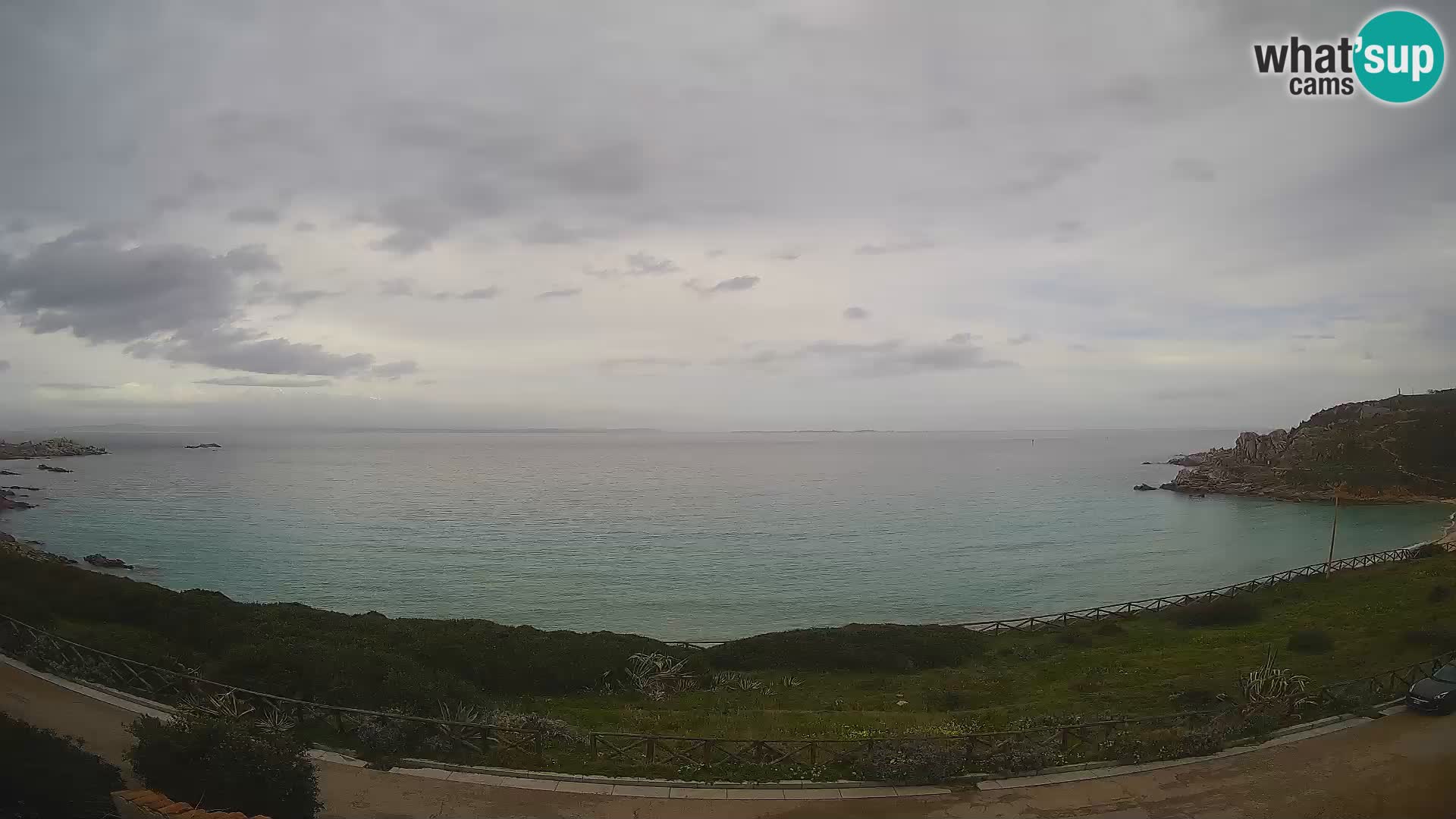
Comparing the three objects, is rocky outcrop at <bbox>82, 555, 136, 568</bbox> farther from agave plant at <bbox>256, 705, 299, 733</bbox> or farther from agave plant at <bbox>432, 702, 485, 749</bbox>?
agave plant at <bbox>432, 702, 485, 749</bbox>

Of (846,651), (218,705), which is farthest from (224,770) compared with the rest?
(846,651)

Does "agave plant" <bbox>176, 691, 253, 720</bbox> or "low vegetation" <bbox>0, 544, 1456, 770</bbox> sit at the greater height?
"agave plant" <bbox>176, 691, 253, 720</bbox>

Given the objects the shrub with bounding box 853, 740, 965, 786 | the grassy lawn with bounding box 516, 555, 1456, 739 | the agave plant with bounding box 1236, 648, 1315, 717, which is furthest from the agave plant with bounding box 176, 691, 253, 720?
the agave plant with bounding box 1236, 648, 1315, 717

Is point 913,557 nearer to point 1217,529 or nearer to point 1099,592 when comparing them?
point 1099,592

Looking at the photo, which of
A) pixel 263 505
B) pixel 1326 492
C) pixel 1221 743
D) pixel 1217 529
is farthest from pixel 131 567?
pixel 1326 492

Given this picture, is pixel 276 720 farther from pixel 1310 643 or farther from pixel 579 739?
pixel 1310 643
